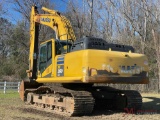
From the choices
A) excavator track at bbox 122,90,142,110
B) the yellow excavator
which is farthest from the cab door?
excavator track at bbox 122,90,142,110

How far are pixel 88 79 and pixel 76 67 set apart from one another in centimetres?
70

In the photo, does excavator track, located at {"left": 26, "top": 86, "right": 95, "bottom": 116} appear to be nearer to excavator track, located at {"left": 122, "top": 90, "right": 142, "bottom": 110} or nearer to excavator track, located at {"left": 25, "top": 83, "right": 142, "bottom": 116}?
excavator track, located at {"left": 25, "top": 83, "right": 142, "bottom": 116}

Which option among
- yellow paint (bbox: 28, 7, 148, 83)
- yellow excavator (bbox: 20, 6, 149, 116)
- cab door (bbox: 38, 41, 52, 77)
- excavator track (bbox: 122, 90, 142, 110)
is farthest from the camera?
cab door (bbox: 38, 41, 52, 77)

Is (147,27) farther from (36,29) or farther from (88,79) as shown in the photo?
(88,79)

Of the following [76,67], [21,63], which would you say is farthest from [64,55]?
[21,63]

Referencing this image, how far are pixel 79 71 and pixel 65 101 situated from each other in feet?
4.51

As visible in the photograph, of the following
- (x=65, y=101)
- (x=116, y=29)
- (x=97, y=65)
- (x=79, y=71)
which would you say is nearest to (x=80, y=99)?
(x=65, y=101)

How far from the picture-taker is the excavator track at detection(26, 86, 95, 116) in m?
9.41

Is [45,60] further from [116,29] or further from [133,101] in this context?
[116,29]

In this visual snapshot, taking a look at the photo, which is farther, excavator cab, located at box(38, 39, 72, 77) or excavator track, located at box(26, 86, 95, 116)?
excavator cab, located at box(38, 39, 72, 77)

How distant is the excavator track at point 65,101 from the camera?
941cm

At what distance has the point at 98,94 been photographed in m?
10.9

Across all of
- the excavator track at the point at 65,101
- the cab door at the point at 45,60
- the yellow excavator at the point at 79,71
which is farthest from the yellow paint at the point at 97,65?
the cab door at the point at 45,60

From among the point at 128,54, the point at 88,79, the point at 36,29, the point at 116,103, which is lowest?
the point at 116,103
